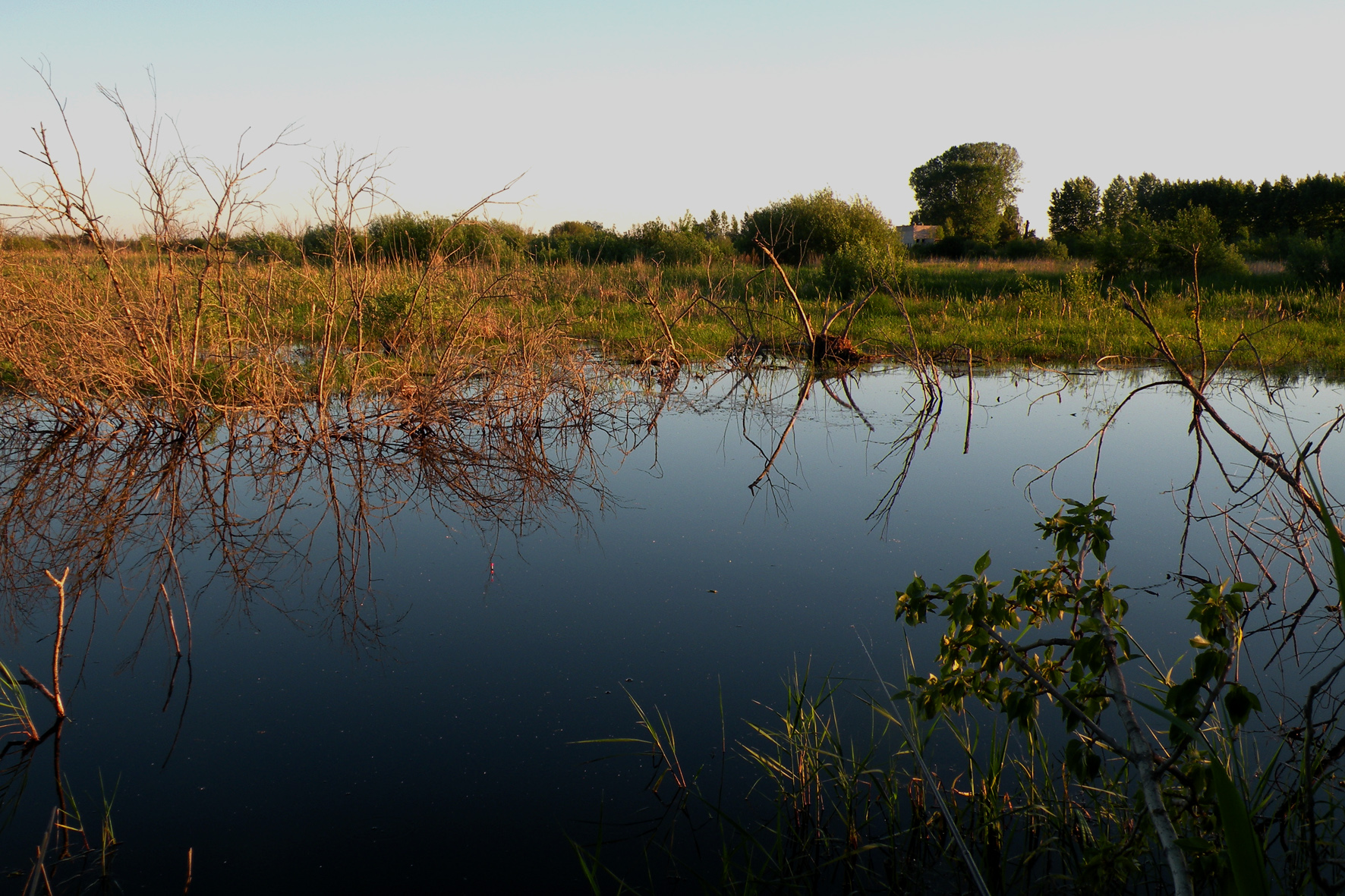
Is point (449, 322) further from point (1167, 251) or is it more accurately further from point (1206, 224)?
point (1206, 224)

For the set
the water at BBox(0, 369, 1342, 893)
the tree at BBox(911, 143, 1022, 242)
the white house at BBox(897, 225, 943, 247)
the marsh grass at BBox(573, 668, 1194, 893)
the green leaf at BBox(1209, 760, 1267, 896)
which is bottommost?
the marsh grass at BBox(573, 668, 1194, 893)

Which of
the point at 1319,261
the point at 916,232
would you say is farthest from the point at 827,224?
the point at 916,232

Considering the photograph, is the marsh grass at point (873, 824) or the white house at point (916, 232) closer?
the marsh grass at point (873, 824)

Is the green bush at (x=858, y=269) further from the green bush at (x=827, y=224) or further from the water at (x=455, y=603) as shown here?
the water at (x=455, y=603)

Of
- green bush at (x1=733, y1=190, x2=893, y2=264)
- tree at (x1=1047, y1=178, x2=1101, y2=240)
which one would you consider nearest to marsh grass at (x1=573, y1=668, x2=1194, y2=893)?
green bush at (x1=733, y1=190, x2=893, y2=264)

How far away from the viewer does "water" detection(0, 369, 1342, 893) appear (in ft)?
8.27

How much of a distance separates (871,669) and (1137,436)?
215 inches

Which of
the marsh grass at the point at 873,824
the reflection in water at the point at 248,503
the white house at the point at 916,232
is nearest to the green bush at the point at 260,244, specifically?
the reflection in water at the point at 248,503

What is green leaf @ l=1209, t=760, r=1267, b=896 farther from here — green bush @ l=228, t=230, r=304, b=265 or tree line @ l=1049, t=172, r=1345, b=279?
green bush @ l=228, t=230, r=304, b=265

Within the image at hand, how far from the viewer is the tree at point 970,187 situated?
2235 inches

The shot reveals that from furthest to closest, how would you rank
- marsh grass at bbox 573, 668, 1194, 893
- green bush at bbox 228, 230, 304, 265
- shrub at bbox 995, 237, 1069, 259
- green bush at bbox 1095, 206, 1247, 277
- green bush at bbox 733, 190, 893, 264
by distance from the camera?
1. shrub at bbox 995, 237, 1069, 259
2. green bush at bbox 733, 190, 893, 264
3. green bush at bbox 1095, 206, 1247, 277
4. green bush at bbox 228, 230, 304, 265
5. marsh grass at bbox 573, 668, 1194, 893

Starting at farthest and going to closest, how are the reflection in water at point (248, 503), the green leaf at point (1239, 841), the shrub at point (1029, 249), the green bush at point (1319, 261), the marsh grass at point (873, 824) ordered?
the shrub at point (1029, 249) → the green bush at point (1319, 261) → the reflection in water at point (248, 503) → the marsh grass at point (873, 824) → the green leaf at point (1239, 841)

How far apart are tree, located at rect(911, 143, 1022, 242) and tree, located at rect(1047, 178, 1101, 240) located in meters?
2.90

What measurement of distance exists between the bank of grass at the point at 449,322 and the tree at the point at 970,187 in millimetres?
40240
